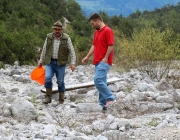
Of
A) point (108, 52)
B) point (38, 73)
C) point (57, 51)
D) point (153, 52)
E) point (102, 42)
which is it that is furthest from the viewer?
point (153, 52)

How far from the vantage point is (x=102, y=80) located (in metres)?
6.62

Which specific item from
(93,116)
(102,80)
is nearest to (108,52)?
(102,80)

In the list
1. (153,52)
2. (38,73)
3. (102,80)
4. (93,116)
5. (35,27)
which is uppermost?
(35,27)

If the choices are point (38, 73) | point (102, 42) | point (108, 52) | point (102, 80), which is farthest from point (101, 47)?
point (38, 73)

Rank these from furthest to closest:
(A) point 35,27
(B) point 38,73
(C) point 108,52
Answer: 1. (A) point 35,27
2. (B) point 38,73
3. (C) point 108,52

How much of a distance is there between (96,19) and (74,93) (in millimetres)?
3148

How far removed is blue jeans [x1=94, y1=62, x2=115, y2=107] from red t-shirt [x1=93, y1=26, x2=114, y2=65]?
0.11 meters

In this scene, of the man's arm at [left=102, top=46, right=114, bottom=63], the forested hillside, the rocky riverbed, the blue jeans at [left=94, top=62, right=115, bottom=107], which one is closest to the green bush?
the forested hillside

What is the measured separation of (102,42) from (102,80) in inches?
Result: 27.4

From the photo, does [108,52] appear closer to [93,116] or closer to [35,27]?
[93,116]

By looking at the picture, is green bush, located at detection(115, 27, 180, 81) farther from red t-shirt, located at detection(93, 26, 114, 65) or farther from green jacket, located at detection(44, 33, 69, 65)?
red t-shirt, located at detection(93, 26, 114, 65)

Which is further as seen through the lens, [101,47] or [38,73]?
[38,73]

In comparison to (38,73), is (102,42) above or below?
above

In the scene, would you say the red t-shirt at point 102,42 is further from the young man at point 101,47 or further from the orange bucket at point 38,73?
the orange bucket at point 38,73
